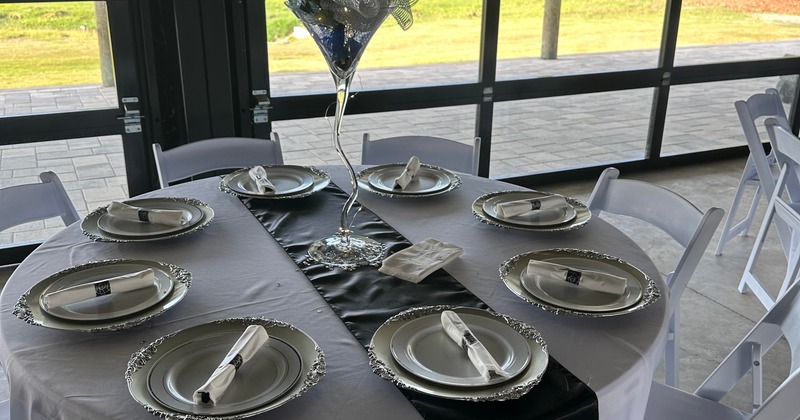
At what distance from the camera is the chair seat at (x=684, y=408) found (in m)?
1.53

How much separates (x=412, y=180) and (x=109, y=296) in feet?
3.01

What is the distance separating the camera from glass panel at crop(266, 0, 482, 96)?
128 inches

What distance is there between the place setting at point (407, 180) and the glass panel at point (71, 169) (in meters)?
1.50

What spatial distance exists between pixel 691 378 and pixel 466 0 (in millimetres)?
2141

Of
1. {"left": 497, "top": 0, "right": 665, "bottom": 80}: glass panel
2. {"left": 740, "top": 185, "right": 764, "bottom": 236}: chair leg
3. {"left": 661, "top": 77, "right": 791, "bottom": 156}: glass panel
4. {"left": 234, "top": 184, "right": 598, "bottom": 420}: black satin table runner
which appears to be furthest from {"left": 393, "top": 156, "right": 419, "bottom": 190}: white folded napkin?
{"left": 661, "top": 77, "right": 791, "bottom": 156}: glass panel

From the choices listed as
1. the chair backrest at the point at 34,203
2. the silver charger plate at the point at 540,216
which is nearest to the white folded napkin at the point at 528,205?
the silver charger plate at the point at 540,216

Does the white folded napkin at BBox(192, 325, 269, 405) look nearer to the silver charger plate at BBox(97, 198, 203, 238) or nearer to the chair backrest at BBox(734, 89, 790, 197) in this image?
the silver charger plate at BBox(97, 198, 203, 238)

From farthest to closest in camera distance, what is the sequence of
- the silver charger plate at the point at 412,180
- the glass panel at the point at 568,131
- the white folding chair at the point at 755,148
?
the glass panel at the point at 568,131 → the white folding chair at the point at 755,148 → the silver charger plate at the point at 412,180

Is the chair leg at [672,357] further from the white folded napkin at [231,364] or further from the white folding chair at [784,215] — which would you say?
the white folded napkin at [231,364]

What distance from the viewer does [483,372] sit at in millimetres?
1095

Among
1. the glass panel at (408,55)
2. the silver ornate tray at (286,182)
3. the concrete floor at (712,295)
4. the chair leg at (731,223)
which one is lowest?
the concrete floor at (712,295)

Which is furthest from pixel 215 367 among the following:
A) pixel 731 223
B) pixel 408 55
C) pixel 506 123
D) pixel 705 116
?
pixel 705 116

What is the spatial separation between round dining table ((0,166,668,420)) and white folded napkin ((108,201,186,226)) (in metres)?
0.05

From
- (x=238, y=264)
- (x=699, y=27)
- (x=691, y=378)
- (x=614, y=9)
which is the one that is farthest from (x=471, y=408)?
(x=699, y=27)
